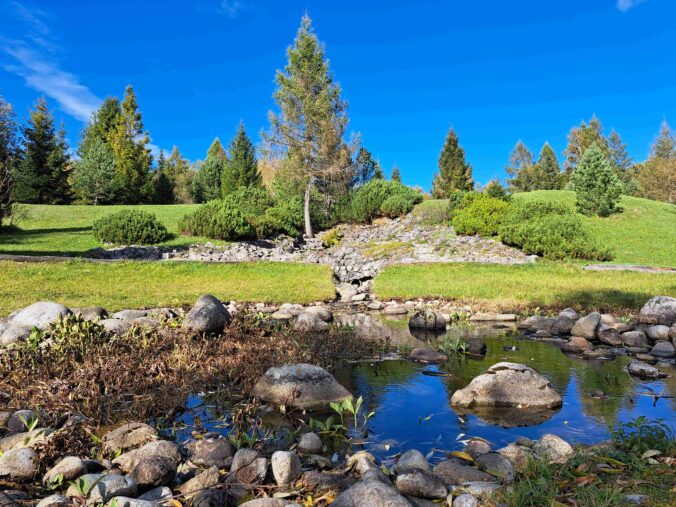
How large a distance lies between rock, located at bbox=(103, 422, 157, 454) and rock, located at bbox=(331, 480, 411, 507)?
230cm

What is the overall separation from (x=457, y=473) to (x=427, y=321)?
24.4 ft

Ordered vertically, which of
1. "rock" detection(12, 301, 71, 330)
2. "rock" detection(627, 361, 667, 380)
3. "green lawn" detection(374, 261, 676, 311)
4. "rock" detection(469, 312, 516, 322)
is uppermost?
"green lawn" detection(374, 261, 676, 311)

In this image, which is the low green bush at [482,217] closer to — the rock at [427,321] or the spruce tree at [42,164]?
the rock at [427,321]

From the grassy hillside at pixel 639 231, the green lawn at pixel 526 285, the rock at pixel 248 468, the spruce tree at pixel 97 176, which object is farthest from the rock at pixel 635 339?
the spruce tree at pixel 97 176

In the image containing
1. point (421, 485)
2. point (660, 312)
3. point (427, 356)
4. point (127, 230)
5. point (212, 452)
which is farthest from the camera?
point (127, 230)

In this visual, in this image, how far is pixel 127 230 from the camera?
24.2 metres

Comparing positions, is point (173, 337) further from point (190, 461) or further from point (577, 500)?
point (577, 500)

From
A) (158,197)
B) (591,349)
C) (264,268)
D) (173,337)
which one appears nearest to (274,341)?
(173,337)

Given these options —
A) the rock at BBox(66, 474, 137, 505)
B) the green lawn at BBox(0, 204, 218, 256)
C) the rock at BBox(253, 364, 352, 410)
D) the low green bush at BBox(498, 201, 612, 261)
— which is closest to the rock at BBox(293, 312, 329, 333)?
the rock at BBox(253, 364, 352, 410)

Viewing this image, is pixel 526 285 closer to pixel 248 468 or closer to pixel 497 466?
pixel 497 466

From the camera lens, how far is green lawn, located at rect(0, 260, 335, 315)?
42.3 ft

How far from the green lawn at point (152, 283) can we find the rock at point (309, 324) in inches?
142

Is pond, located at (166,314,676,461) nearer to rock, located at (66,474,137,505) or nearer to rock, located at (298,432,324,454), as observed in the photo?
rock, located at (298,432,324,454)

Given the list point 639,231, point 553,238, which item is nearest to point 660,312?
point 553,238
